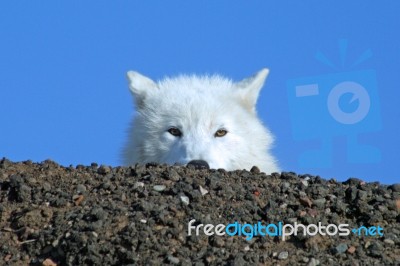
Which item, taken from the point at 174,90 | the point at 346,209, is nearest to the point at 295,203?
the point at 346,209

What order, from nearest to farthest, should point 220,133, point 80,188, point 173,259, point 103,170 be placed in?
point 173,259
point 80,188
point 103,170
point 220,133

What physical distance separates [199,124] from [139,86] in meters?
1.21

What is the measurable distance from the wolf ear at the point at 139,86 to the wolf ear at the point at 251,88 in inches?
42.6

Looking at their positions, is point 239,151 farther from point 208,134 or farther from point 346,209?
point 346,209

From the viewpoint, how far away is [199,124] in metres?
9.07

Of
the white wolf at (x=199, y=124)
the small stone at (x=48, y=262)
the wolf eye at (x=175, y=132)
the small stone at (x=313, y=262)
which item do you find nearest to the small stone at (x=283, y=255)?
the small stone at (x=313, y=262)

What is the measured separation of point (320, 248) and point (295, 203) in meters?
0.58

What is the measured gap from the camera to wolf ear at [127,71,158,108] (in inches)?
388

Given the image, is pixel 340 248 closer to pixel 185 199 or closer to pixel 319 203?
pixel 319 203

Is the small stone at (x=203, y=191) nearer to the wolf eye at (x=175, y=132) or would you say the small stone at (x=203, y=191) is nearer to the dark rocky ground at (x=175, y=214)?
the dark rocky ground at (x=175, y=214)

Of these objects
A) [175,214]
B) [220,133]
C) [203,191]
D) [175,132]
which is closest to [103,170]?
[203,191]

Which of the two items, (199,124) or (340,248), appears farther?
(199,124)
